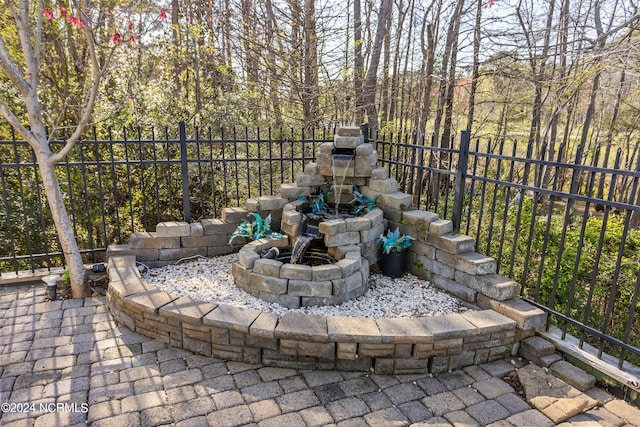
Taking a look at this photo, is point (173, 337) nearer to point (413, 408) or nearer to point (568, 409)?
point (413, 408)

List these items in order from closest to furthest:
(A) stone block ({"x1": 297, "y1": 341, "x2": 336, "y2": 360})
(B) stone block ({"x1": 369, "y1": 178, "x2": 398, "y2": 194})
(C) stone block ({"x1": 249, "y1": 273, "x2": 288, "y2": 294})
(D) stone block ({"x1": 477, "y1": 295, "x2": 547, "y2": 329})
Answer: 1. (A) stone block ({"x1": 297, "y1": 341, "x2": 336, "y2": 360})
2. (D) stone block ({"x1": 477, "y1": 295, "x2": 547, "y2": 329})
3. (C) stone block ({"x1": 249, "y1": 273, "x2": 288, "y2": 294})
4. (B) stone block ({"x1": 369, "y1": 178, "x2": 398, "y2": 194})

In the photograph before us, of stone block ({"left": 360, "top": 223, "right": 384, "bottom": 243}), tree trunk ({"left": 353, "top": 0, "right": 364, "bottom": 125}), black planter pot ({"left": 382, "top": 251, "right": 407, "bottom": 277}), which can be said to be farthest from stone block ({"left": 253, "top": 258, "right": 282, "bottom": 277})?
tree trunk ({"left": 353, "top": 0, "right": 364, "bottom": 125})

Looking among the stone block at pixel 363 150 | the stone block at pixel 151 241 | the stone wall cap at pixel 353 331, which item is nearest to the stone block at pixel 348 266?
the stone wall cap at pixel 353 331

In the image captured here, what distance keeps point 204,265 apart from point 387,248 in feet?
7.59

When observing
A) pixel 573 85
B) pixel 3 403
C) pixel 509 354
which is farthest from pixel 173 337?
pixel 573 85

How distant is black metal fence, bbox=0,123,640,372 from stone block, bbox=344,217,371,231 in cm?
97

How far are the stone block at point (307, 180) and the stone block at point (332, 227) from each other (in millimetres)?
1098

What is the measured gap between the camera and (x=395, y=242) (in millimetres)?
4820

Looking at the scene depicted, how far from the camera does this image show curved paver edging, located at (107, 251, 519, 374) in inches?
129

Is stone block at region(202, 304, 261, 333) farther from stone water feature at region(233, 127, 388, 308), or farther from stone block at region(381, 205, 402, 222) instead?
stone block at region(381, 205, 402, 222)

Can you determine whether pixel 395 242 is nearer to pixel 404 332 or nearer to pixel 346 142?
pixel 346 142

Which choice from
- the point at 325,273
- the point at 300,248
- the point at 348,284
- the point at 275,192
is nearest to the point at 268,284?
the point at 325,273

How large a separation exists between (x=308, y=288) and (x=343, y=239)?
2.90ft

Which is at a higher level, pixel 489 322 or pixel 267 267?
pixel 267 267
